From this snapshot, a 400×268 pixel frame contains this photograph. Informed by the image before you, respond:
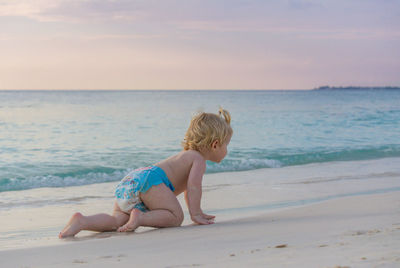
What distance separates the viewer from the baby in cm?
364

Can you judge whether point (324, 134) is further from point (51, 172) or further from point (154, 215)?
point (154, 215)

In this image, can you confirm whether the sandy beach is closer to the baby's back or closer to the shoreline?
the shoreline

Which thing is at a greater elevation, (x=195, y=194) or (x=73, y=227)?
(x=195, y=194)

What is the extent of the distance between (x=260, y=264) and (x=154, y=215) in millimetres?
1574

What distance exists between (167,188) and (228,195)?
2.12 m

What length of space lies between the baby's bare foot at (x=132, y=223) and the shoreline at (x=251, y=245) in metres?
0.08

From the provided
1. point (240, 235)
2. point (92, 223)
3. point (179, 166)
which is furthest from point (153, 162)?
point (240, 235)

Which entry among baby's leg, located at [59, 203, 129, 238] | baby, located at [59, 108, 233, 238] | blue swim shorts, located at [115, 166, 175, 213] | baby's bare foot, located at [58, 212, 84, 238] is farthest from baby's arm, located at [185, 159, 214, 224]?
baby's bare foot, located at [58, 212, 84, 238]

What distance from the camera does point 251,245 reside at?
2.81m

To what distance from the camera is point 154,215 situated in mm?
3684

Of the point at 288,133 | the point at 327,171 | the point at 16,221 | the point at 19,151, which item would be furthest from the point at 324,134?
the point at 16,221

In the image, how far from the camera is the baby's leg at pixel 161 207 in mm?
3688

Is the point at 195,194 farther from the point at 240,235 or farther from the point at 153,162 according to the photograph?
the point at 153,162

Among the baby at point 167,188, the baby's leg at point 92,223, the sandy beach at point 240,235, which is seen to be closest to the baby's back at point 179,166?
the baby at point 167,188
